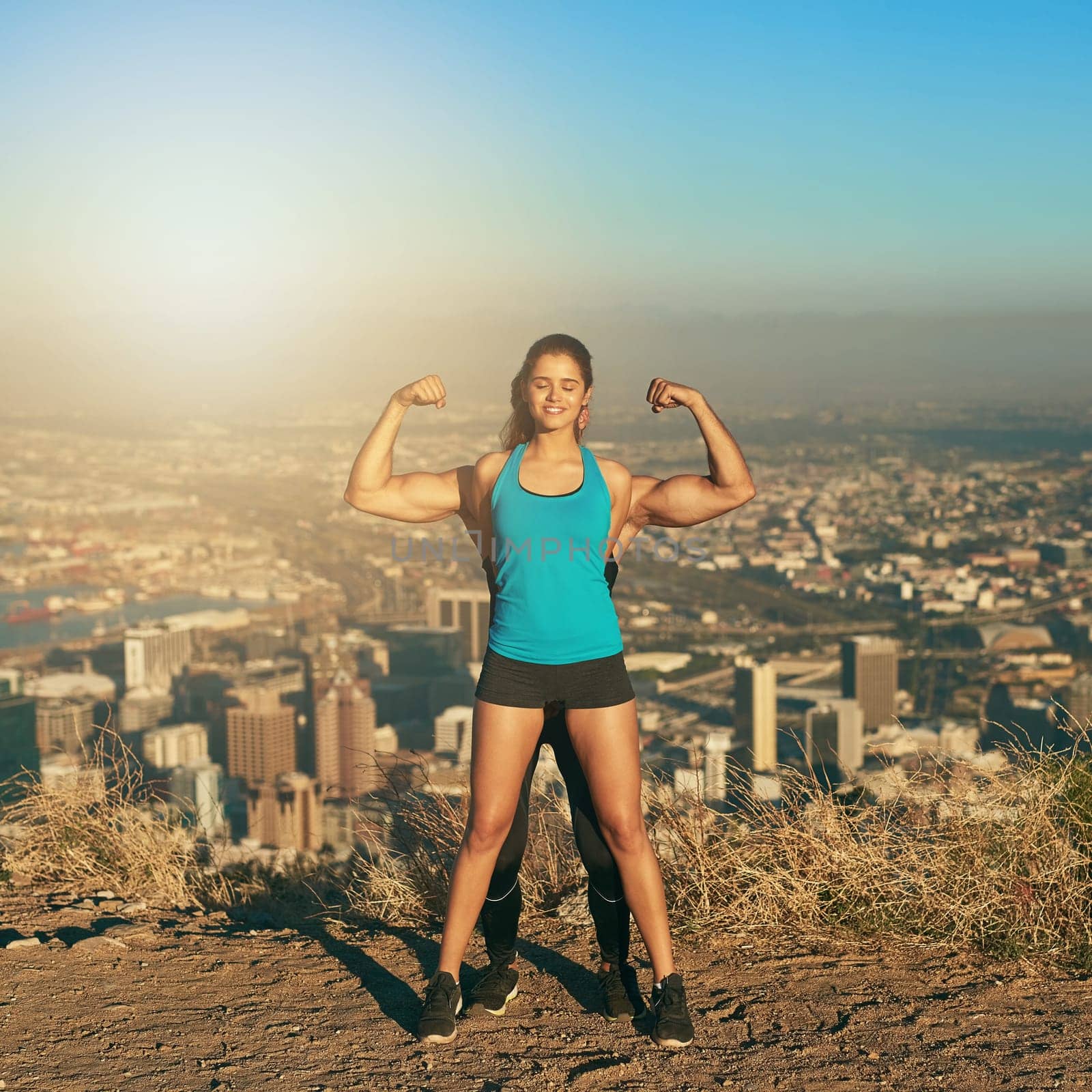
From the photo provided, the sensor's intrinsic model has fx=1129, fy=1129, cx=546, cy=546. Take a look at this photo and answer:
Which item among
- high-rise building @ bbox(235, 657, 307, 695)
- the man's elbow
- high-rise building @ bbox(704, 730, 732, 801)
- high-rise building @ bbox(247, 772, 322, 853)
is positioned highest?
the man's elbow

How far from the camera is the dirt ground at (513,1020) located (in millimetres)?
2885

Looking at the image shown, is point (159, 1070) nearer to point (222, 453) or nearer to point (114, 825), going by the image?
point (114, 825)

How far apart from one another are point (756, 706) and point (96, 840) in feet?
41.6

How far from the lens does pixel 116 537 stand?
34.9 metres

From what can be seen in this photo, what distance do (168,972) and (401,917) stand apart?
96 cm

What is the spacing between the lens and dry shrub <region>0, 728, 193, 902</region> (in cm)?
475

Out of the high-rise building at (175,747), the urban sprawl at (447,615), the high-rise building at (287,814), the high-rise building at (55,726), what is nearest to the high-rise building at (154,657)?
the urban sprawl at (447,615)

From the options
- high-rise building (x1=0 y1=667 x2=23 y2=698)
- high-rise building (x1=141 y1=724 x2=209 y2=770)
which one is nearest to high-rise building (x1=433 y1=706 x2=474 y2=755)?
high-rise building (x1=141 y1=724 x2=209 y2=770)

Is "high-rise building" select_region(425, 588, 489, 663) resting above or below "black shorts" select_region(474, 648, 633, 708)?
below

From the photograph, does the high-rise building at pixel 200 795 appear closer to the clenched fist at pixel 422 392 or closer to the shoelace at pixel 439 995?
the shoelace at pixel 439 995

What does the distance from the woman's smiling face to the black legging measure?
92 cm

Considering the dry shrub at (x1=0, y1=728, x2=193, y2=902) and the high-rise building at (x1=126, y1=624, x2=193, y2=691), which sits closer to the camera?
the dry shrub at (x1=0, y1=728, x2=193, y2=902)

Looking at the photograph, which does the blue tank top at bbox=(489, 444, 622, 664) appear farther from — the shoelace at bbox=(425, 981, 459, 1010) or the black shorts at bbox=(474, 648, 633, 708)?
the shoelace at bbox=(425, 981, 459, 1010)

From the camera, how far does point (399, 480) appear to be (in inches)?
127
